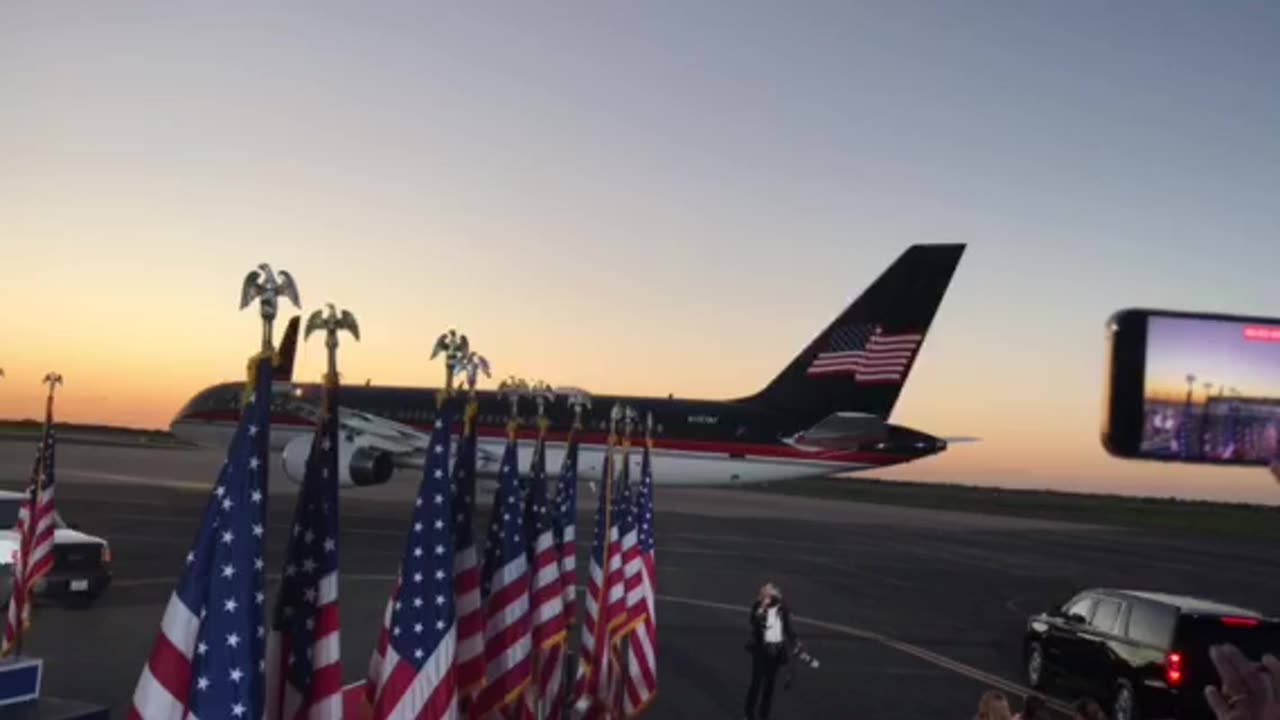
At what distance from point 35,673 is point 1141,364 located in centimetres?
661

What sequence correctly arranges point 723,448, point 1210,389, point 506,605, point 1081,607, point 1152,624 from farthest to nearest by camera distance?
point 723,448 < point 1081,607 < point 1152,624 < point 506,605 < point 1210,389

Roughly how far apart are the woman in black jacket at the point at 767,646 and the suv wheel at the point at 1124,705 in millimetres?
4865

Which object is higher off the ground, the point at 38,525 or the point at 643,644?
the point at 38,525

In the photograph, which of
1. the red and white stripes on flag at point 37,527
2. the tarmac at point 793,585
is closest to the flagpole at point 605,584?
the tarmac at point 793,585

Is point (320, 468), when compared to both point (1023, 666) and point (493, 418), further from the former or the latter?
point (493, 418)

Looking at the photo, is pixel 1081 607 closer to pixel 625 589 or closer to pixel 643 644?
pixel 643 644

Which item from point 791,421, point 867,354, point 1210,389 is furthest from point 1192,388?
point 791,421

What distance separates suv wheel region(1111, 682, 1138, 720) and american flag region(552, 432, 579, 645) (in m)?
7.89

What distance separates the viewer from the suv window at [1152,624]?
15742mm

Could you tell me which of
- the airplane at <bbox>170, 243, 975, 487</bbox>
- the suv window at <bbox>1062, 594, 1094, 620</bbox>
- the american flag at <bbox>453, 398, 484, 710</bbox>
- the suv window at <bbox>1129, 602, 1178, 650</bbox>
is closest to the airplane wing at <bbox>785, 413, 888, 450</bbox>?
the airplane at <bbox>170, 243, 975, 487</bbox>

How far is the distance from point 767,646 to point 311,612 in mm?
8719

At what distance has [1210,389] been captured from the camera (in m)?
3.75

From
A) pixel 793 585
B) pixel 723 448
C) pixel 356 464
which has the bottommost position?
pixel 793 585

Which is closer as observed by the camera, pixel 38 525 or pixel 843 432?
pixel 38 525
